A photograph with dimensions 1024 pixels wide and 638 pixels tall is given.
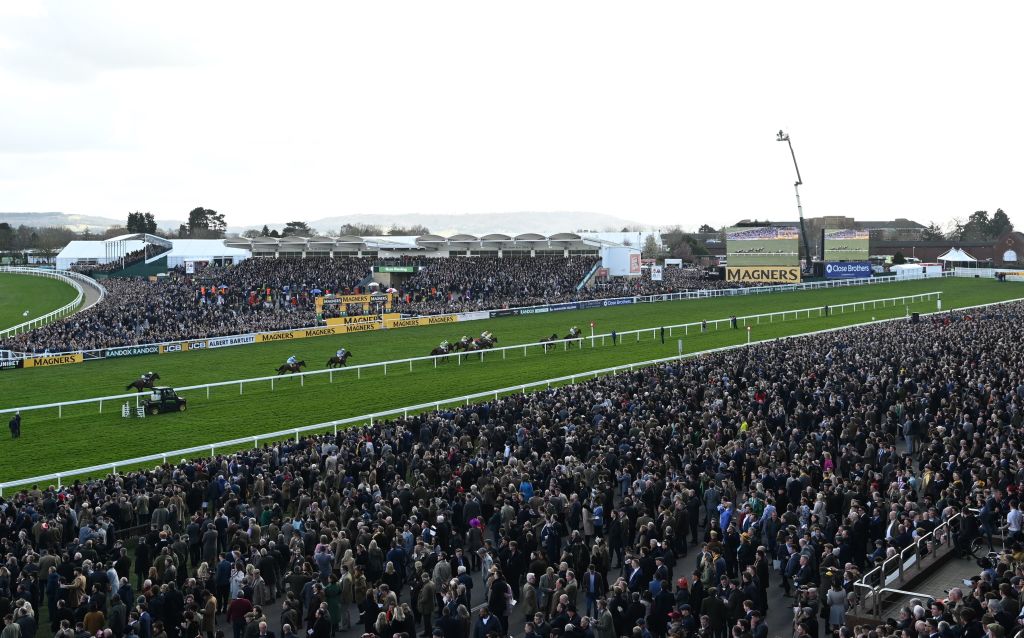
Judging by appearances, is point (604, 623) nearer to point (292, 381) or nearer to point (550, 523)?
point (550, 523)

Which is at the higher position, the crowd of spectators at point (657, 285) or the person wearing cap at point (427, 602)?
the crowd of spectators at point (657, 285)

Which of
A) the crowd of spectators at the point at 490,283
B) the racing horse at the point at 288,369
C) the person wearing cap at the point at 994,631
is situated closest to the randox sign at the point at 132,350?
the racing horse at the point at 288,369

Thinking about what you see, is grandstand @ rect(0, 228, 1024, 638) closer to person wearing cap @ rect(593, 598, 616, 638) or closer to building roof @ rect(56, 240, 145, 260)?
person wearing cap @ rect(593, 598, 616, 638)

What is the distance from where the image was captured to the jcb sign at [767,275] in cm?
6525

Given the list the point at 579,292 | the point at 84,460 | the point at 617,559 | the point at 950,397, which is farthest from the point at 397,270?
the point at 617,559

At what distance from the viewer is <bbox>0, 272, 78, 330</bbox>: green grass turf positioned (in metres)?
54.1

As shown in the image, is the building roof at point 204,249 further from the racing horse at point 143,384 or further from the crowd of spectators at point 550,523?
the crowd of spectators at point 550,523

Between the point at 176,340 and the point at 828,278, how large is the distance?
46.4 m

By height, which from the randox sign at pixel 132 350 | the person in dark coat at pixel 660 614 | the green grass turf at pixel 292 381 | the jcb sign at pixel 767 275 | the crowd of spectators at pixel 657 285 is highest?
the jcb sign at pixel 767 275

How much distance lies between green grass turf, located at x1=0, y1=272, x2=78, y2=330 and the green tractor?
27.5 meters

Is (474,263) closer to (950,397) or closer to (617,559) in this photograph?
(950,397)

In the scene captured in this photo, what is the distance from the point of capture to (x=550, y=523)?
12289 mm

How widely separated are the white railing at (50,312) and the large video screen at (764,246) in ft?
138

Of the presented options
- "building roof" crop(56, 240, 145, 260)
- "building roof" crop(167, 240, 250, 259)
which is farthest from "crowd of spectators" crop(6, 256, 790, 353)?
"building roof" crop(56, 240, 145, 260)
